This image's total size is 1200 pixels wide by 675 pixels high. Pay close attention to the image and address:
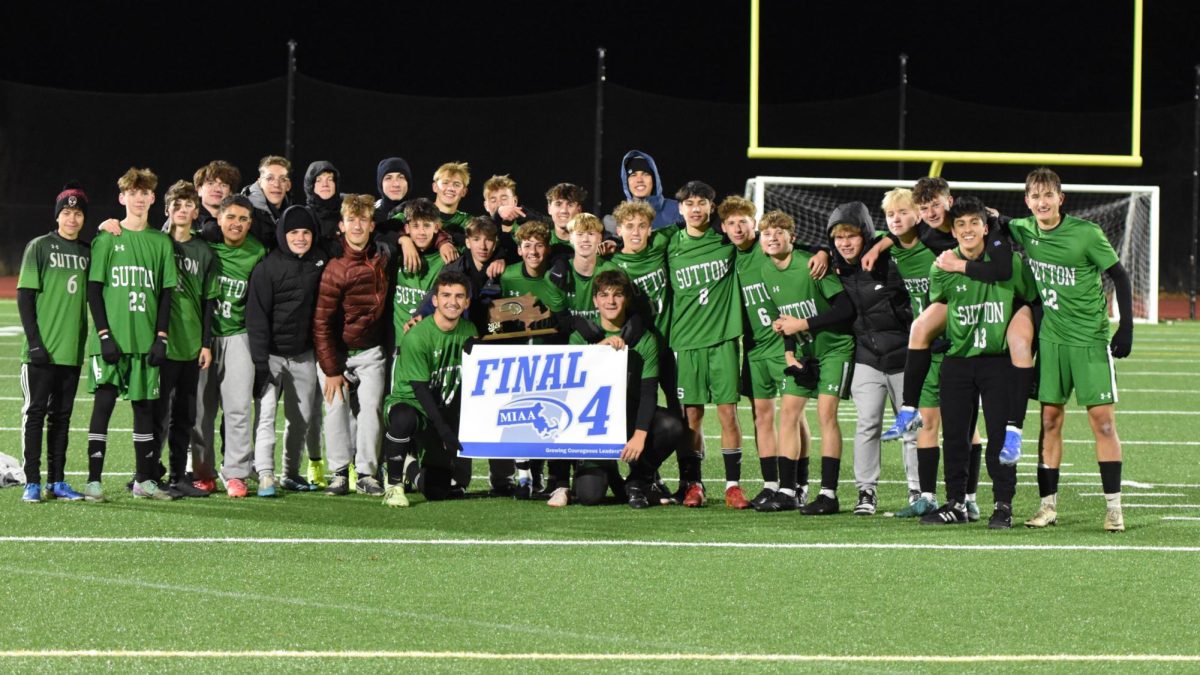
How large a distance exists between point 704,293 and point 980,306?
1.33 meters

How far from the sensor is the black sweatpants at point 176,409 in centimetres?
723

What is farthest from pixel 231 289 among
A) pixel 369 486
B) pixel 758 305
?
pixel 758 305

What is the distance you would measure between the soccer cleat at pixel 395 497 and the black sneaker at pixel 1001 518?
2653 millimetres

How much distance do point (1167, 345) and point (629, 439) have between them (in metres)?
12.3

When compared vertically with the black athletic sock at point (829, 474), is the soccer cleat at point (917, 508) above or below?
below

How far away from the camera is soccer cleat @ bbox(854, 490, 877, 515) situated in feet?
23.4

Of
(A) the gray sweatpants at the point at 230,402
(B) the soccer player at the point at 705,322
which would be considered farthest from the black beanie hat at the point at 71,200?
(B) the soccer player at the point at 705,322

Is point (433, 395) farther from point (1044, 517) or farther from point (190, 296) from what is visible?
point (1044, 517)

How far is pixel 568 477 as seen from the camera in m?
7.52

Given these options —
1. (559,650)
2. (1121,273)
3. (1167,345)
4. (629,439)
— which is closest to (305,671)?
(559,650)

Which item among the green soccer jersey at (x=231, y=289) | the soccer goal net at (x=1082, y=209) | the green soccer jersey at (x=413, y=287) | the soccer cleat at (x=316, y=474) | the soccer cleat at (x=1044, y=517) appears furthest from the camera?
the soccer goal net at (x=1082, y=209)

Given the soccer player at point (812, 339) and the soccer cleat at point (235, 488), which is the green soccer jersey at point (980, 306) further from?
the soccer cleat at point (235, 488)

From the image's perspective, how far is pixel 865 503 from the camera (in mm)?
7168

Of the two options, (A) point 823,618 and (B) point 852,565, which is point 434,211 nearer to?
(B) point 852,565
